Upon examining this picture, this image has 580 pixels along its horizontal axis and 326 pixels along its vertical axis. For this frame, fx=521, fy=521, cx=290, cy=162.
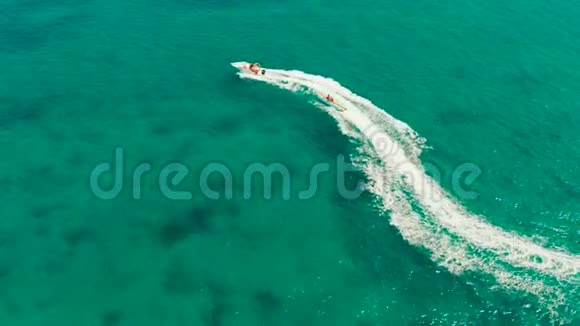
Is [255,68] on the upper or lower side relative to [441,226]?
upper

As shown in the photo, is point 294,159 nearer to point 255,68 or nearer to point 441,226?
point 255,68

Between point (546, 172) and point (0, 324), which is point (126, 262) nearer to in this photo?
point (0, 324)

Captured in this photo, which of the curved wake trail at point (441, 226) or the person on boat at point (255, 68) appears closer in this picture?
the curved wake trail at point (441, 226)

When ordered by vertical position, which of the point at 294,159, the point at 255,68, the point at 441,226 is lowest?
the point at 441,226

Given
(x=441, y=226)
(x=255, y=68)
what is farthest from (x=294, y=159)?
(x=441, y=226)

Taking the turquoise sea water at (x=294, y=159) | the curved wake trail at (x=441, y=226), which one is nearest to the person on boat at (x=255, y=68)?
the turquoise sea water at (x=294, y=159)

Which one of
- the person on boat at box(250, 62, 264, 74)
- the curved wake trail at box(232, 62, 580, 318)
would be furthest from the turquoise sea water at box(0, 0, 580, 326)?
the person on boat at box(250, 62, 264, 74)

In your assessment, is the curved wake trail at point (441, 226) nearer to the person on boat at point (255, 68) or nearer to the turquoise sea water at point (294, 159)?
the turquoise sea water at point (294, 159)
